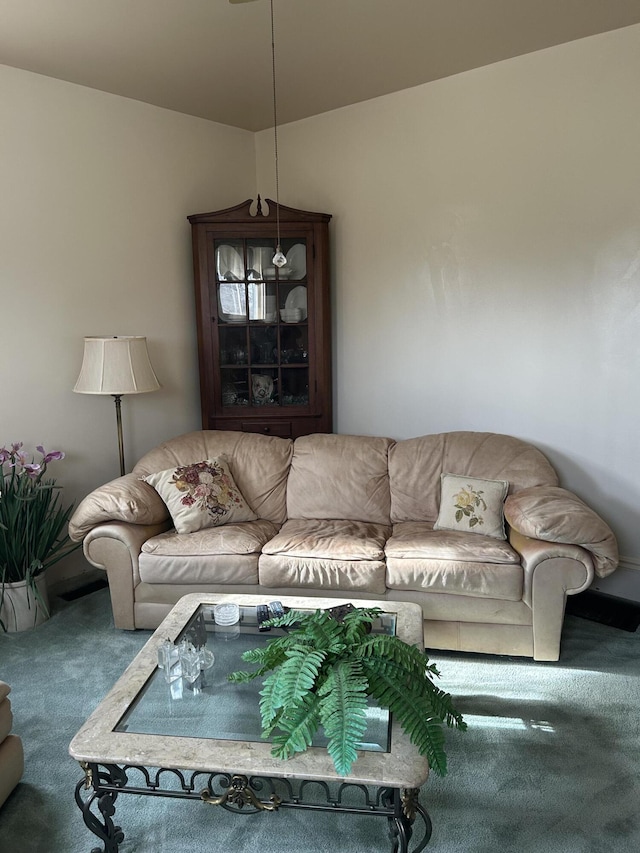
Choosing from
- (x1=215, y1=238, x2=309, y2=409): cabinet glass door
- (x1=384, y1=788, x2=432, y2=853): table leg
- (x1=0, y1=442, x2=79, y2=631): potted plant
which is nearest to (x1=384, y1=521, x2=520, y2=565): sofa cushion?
(x1=384, y1=788, x2=432, y2=853): table leg

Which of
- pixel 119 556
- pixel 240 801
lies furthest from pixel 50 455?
pixel 240 801

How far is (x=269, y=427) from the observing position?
13.2 feet

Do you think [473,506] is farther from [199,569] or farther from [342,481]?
[199,569]

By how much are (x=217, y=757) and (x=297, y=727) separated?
220mm

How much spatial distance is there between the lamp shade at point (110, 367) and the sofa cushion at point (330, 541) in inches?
44.4

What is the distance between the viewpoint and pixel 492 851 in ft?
5.79

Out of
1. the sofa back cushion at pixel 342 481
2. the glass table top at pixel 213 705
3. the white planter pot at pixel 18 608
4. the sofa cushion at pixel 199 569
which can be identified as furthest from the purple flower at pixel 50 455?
the glass table top at pixel 213 705

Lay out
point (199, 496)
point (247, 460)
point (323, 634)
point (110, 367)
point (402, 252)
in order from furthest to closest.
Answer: point (402, 252), point (247, 460), point (110, 367), point (199, 496), point (323, 634)

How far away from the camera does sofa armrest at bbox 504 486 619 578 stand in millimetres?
2574

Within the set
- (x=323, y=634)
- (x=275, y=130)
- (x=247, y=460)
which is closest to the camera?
(x=323, y=634)

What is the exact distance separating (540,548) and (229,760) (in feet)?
5.16

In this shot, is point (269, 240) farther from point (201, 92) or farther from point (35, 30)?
point (35, 30)

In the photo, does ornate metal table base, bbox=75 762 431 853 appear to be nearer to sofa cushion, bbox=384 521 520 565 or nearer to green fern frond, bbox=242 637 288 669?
green fern frond, bbox=242 637 288 669

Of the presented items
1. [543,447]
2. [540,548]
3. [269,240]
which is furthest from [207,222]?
[540,548]
